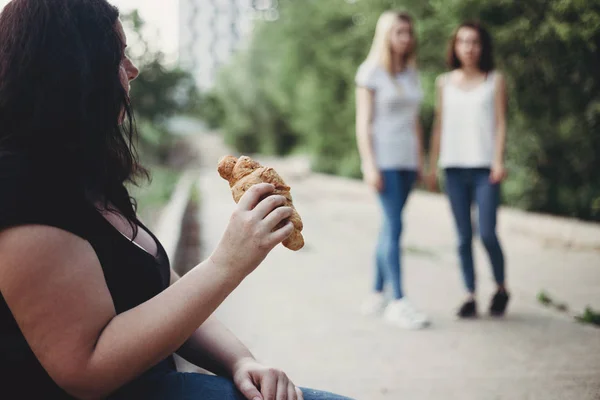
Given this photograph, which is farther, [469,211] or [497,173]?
[469,211]

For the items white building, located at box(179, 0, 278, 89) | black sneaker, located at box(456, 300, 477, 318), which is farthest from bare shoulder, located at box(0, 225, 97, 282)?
white building, located at box(179, 0, 278, 89)

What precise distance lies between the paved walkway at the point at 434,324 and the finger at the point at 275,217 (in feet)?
6.88

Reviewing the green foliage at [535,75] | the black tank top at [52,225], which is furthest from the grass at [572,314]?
the black tank top at [52,225]

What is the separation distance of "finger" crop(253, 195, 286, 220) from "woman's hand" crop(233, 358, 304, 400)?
45 centimetres

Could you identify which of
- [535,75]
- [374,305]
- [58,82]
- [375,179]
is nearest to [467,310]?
[374,305]

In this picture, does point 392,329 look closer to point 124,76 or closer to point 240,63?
point 124,76

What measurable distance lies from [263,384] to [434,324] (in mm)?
3061

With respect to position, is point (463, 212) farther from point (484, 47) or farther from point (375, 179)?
point (484, 47)

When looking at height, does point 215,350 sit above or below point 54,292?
below

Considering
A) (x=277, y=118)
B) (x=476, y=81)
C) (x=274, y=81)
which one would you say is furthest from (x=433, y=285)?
(x=277, y=118)

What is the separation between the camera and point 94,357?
45.0 inches

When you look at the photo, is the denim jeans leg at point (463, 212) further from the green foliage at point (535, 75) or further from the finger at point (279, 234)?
the finger at point (279, 234)

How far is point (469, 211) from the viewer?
4.42 metres

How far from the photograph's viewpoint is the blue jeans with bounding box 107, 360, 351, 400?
131 centimetres
